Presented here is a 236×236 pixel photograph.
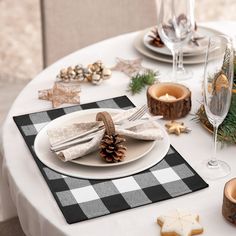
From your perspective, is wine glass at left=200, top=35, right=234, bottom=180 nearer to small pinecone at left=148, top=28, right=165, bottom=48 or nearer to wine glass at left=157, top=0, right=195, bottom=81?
wine glass at left=157, top=0, right=195, bottom=81

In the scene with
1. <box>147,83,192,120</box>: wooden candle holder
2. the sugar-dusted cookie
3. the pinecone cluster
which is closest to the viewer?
the sugar-dusted cookie

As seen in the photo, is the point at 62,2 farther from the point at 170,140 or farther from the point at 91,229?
the point at 91,229

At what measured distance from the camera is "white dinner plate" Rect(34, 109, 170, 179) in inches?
51.5

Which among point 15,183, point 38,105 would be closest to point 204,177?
point 15,183

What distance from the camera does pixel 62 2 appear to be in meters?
2.35

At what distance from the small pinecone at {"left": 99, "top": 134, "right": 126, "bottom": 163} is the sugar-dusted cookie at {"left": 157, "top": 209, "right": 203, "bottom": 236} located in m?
0.20

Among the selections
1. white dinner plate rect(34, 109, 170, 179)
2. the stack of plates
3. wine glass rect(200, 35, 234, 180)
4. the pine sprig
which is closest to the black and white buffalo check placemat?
white dinner plate rect(34, 109, 170, 179)

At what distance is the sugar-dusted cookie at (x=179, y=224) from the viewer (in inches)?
44.7

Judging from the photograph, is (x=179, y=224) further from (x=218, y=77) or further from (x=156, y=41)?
(x=156, y=41)

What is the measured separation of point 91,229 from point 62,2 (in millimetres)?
1369

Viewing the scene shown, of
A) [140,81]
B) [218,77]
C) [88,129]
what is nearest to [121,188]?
[88,129]

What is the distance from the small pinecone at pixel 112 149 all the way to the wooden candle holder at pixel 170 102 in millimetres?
227

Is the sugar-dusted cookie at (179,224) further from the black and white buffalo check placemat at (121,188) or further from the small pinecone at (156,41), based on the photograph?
the small pinecone at (156,41)

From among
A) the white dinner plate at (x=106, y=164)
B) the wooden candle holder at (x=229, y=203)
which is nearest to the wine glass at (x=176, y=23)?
the white dinner plate at (x=106, y=164)
